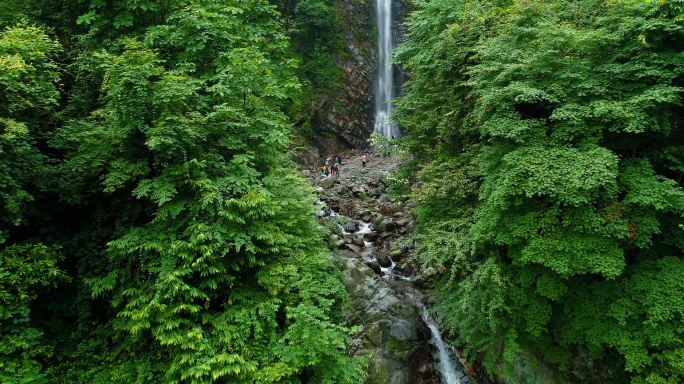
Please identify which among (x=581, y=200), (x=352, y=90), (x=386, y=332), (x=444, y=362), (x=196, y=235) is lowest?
(x=352, y=90)

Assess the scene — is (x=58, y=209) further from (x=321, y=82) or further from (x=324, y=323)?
(x=321, y=82)

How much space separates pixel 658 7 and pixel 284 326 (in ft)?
27.2

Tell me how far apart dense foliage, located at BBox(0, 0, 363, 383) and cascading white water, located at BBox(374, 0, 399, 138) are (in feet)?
94.6

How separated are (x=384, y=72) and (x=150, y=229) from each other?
34121mm

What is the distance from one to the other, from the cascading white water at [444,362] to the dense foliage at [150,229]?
452 cm

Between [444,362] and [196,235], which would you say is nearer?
[196,235]

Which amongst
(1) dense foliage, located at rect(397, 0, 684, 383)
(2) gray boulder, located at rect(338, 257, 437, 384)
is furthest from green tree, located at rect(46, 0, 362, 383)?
(1) dense foliage, located at rect(397, 0, 684, 383)

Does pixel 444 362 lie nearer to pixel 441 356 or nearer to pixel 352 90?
pixel 441 356

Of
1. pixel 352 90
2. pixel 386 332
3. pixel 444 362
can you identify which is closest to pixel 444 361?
pixel 444 362

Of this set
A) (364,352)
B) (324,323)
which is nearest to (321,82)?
(364,352)

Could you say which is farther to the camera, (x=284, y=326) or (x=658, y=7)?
(x=284, y=326)

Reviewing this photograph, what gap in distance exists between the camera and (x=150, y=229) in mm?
5883

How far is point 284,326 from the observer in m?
6.11

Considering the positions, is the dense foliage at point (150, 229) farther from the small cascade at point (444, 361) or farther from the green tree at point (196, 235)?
the small cascade at point (444, 361)
